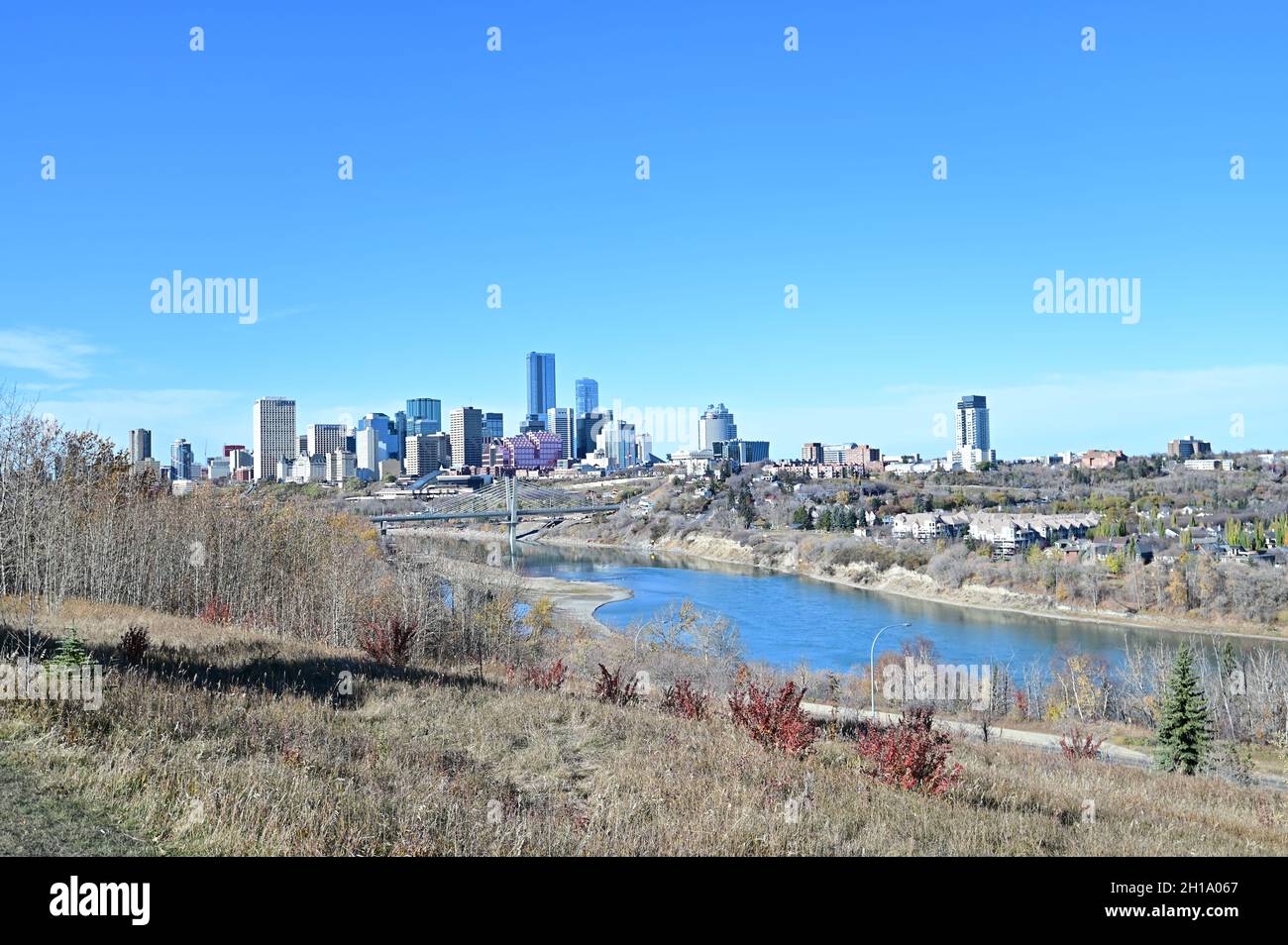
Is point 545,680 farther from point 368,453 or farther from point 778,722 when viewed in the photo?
point 368,453

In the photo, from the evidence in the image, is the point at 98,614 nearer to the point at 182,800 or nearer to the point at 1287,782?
the point at 182,800

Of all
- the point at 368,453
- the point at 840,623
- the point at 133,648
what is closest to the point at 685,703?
the point at 133,648

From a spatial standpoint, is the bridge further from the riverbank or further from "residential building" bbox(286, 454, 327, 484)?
"residential building" bbox(286, 454, 327, 484)

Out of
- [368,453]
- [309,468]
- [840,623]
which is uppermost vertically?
[368,453]

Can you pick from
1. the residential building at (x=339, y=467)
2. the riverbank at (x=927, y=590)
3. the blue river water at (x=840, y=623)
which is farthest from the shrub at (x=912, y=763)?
the residential building at (x=339, y=467)

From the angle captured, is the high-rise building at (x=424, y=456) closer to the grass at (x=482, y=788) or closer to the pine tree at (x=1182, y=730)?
the pine tree at (x=1182, y=730)

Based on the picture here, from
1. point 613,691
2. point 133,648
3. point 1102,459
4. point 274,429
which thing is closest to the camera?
point 133,648
